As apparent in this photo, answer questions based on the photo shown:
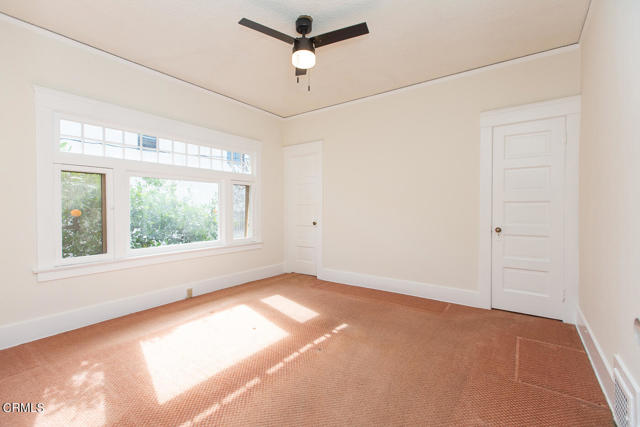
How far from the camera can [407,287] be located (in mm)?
3961

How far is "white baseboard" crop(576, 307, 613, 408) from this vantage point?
5.89ft

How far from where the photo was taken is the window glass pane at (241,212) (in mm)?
4557

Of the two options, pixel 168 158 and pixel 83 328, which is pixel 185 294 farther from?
pixel 168 158

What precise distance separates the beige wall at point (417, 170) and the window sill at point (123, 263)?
5.82 ft

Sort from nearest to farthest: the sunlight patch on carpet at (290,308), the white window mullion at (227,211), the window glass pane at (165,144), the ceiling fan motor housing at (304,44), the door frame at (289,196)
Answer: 1. the ceiling fan motor housing at (304,44)
2. the sunlight patch on carpet at (290,308)
3. the window glass pane at (165,144)
4. the white window mullion at (227,211)
5. the door frame at (289,196)

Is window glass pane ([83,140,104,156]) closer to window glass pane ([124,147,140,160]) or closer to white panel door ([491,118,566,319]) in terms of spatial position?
window glass pane ([124,147,140,160])

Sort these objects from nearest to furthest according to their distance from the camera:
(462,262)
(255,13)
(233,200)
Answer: (255,13) < (462,262) < (233,200)

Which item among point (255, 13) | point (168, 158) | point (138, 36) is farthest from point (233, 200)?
point (255, 13)

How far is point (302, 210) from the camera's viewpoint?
16.9ft

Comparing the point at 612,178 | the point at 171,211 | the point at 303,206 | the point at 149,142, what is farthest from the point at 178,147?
the point at 612,178

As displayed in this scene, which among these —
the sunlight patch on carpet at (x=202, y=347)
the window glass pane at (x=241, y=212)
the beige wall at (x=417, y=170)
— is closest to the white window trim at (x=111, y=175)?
the window glass pane at (x=241, y=212)

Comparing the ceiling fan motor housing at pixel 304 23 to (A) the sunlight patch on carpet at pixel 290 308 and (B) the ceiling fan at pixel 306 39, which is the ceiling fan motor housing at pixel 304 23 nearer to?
(B) the ceiling fan at pixel 306 39

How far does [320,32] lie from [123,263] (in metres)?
3.22

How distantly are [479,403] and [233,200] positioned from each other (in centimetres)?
385
